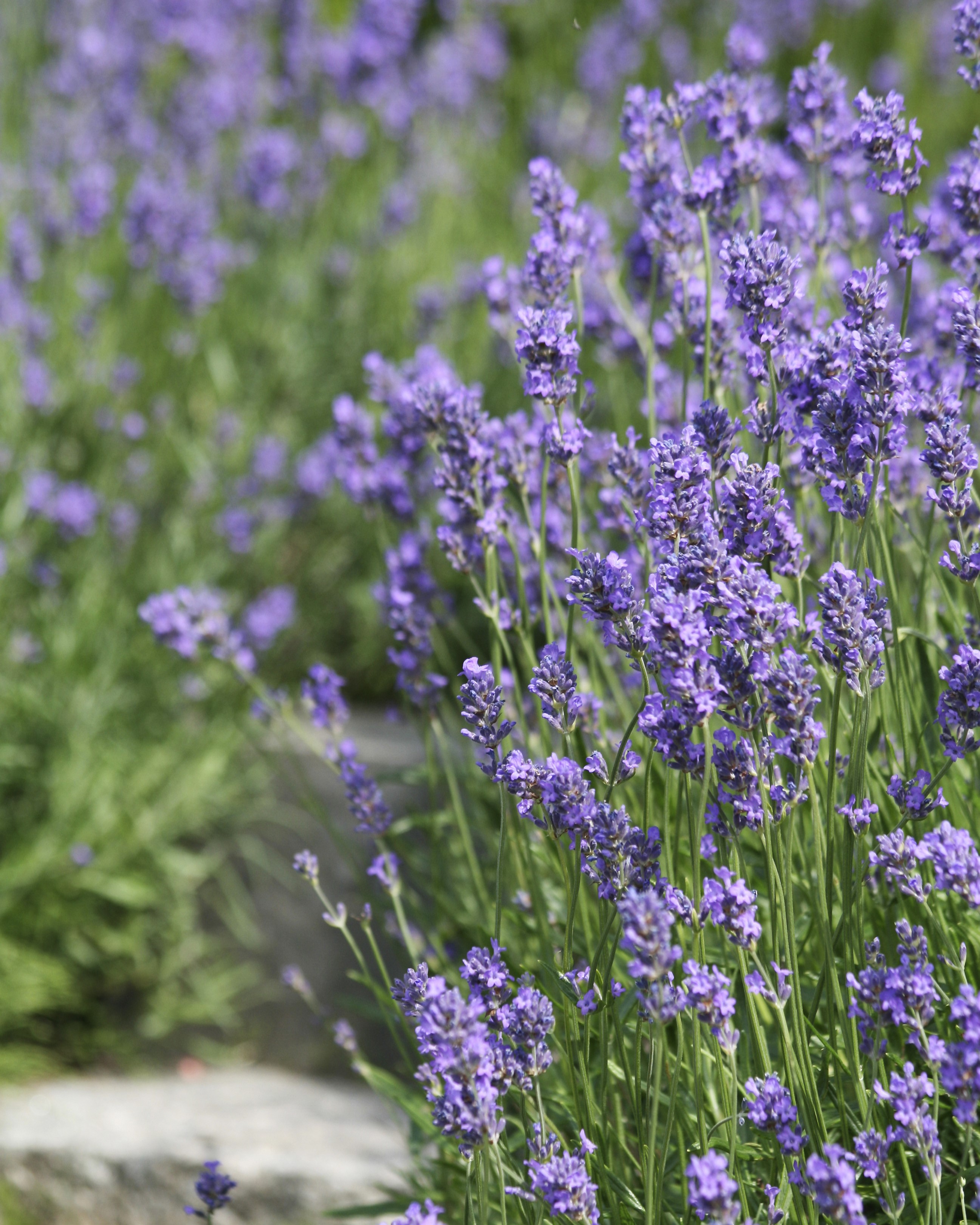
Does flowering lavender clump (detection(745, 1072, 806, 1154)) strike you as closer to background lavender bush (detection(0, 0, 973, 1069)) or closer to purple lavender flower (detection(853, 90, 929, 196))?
background lavender bush (detection(0, 0, 973, 1069))

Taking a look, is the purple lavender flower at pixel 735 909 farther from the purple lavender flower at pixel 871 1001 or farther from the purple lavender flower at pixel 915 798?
the purple lavender flower at pixel 915 798

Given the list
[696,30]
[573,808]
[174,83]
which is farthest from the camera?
[696,30]

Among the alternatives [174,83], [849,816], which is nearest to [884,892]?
[849,816]

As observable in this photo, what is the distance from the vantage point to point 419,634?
1977 millimetres

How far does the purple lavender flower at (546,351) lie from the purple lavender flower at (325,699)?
705 mm

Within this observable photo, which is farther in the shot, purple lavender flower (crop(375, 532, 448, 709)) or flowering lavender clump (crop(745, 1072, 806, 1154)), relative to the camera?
purple lavender flower (crop(375, 532, 448, 709))

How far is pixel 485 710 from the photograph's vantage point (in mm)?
1309

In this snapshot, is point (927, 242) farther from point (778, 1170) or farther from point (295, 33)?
point (295, 33)

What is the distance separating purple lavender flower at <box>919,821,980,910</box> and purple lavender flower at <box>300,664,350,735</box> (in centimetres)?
109

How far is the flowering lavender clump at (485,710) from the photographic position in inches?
50.9

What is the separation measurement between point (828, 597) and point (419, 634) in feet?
3.08

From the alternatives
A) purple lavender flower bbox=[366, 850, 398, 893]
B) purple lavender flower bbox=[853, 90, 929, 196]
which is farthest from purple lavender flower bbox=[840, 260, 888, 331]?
purple lavender flower bbox=[366, 850, 398, 893]

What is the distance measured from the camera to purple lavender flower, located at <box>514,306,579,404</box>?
4.87 ft

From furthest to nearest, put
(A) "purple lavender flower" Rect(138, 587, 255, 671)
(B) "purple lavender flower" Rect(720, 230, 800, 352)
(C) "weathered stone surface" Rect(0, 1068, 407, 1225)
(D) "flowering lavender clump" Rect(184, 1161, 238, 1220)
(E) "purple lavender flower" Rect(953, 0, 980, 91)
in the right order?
(C) "weathered stone surface" Rect(0, 1068, 407, 1225)
(A) "purple lavender flower" Rect(138, 587, 255, 671)
(E) "purple lavender flower" Rect(953, 0, 980, 91)
(D) "flowering lavender clump" Rect(184, 1161, 238, 1220)
(B) "purple lavender flower" Rect(720, 230, 800, 352)
